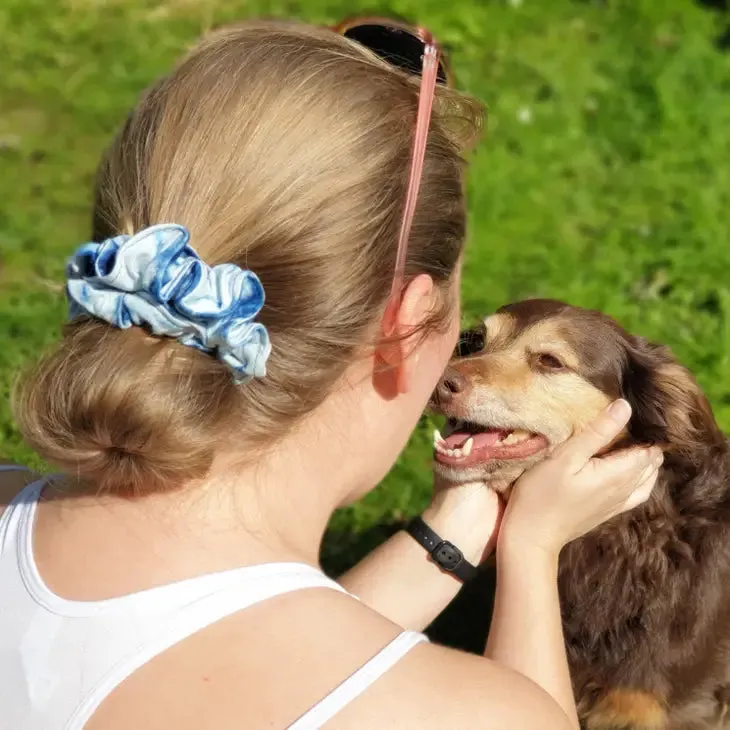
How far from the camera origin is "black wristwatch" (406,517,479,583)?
2.79m

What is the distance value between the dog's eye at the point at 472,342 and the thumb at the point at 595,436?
0.81 m

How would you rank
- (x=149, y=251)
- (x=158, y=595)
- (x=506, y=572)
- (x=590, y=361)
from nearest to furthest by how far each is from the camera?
(x=149, y=251)
(x=158, y=595)
(x=506, y=572)
(x=590, y=361)

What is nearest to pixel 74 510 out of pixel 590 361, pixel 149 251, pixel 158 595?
pixel 158 595

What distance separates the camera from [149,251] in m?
1.56

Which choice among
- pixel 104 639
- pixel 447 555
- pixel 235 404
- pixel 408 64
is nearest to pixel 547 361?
pixel 447 555

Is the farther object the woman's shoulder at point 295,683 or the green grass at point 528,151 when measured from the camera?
the green grass at point 528,151

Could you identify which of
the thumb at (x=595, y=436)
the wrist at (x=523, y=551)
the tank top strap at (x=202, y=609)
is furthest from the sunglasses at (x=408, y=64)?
the thumb at (x=595, y=436)

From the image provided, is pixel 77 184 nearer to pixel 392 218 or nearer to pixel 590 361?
pixel 590 361

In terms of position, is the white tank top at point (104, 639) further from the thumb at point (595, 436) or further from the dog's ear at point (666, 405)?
the dog's ear at point (666, 405)

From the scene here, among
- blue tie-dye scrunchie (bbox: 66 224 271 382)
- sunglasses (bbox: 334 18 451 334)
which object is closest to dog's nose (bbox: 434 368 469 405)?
sunglasses (bbox: 334 18 451 334)

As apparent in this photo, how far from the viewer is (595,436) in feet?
8.53

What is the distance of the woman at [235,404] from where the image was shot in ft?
5.23

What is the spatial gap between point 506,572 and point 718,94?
508 centimetres

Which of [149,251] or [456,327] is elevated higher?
[149,251]
